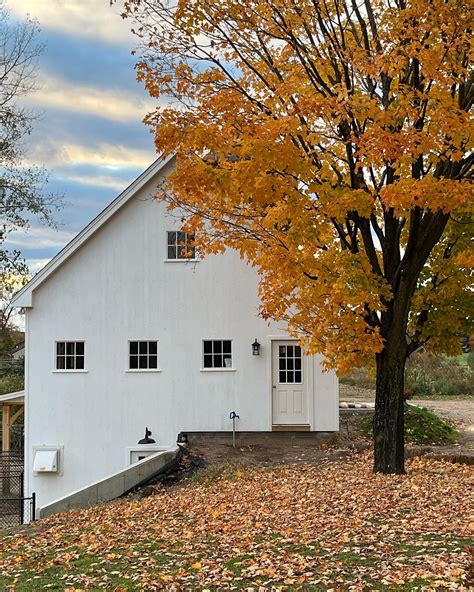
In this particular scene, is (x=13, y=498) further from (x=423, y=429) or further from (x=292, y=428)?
(x=423, y=429)

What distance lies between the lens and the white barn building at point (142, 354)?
17.6 meters

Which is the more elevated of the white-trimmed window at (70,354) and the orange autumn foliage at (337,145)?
the orange autumn foliage at (337,145)

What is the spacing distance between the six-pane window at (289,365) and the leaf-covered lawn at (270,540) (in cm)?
587

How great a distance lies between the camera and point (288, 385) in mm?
17625

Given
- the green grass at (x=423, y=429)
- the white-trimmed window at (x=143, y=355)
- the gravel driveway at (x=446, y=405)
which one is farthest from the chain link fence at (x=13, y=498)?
the gravel driveway at (x=446, y=405)

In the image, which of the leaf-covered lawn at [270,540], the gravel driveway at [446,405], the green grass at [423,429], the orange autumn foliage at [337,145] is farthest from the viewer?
Answer: the gravel driveway at [446,405]

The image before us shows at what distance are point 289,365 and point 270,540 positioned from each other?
10.3 meters

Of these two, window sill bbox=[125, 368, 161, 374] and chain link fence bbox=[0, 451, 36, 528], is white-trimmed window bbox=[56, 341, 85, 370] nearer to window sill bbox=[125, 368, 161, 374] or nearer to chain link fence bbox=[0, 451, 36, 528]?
window sill bbox=[125, 368, 161, 374]

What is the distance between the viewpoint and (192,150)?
10.2 meters

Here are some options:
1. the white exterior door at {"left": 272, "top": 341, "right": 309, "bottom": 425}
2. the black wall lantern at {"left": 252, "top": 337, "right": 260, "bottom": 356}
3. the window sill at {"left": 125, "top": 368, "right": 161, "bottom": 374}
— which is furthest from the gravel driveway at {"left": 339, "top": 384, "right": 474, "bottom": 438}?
the window sill at {"left": 125, "top": 368, "right": 161, "bottom": 374}

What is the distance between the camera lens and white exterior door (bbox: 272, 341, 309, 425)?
17.6 meters

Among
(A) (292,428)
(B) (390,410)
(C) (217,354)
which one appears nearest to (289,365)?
(A) (292,428)

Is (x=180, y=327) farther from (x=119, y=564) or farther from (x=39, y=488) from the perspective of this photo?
(x=119, y=564)

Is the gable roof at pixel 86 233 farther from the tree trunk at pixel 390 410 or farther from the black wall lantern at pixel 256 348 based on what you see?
the tree trunk at pixel 390 410
